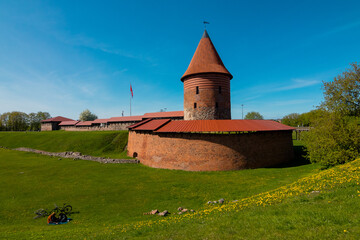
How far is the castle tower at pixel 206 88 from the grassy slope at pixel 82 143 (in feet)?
44.3

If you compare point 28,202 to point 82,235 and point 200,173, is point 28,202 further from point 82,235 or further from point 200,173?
point 200,173

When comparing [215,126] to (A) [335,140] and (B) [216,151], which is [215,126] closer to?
(B) [216,151]

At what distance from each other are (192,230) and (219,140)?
42.4 feet

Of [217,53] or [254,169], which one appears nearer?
[254,169]

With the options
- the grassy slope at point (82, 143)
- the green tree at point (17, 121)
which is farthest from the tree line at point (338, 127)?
the green tree at point (17, 121)

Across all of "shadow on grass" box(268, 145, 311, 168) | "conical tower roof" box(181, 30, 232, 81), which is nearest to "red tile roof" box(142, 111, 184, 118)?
"conical tower roof" box(181, 30, 232, 81)

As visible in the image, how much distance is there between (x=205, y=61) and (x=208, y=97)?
5407 millimetres

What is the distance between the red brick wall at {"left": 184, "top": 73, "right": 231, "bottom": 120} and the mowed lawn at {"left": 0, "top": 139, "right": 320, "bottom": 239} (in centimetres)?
964

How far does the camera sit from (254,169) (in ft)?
60.8

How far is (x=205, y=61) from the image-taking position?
86.3 ft

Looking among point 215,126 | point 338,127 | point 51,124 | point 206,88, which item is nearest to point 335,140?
point 338,127

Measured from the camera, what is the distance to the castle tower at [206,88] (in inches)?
990

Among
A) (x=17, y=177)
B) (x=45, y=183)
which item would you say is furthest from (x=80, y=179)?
(x=17, y=177)

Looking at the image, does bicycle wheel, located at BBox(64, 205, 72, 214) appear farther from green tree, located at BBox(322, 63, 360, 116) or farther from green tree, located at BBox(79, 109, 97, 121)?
green tree, located at BBox(79, 109, 97, 121)
